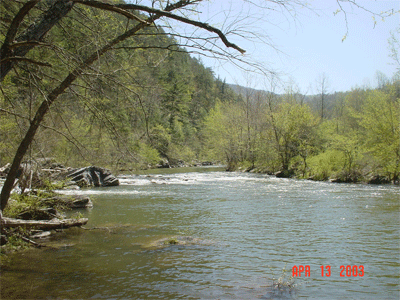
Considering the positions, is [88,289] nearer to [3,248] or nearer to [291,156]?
[3,248]

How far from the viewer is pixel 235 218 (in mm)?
11102

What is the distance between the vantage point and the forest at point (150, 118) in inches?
205

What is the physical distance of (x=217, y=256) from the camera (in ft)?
22.7

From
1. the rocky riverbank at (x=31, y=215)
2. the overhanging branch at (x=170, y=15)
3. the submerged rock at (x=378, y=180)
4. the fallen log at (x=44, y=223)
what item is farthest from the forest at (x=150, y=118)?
the fallen log at (x=44, y=223)

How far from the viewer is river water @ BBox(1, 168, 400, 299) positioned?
16.9ft

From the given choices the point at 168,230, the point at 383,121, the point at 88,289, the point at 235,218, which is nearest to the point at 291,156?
the point at 383,121

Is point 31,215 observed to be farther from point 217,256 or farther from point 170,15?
point 170,15

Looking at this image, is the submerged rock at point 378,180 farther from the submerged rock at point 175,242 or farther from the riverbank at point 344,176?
the submerged rock at point 175,242

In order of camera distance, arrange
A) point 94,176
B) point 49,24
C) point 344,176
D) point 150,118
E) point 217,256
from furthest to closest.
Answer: point 344,176, point 94,176, point 217,256, point 150,118, point 49,24

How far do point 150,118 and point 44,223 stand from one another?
439cm
